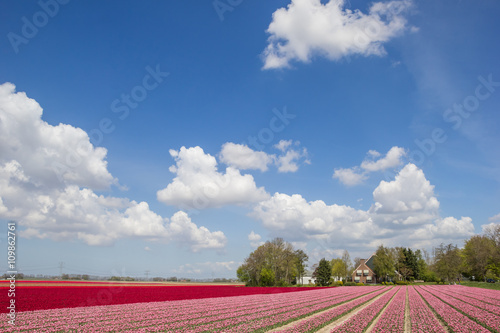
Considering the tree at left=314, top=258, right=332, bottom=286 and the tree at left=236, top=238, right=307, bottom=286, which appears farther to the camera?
the tree at left=314, top=258, right=332, bottom=286

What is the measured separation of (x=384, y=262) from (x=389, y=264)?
1764 millimetres

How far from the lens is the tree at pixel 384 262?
11525cm

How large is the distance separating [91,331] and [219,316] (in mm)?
9755

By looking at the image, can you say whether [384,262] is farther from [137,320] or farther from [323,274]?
[137,320]

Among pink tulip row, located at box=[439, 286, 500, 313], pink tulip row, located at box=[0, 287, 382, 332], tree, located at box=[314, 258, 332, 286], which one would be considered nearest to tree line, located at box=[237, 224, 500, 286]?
tree, located at box=[314, 258, 332, 286]

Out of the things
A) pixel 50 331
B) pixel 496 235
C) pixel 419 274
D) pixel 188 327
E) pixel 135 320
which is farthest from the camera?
pixel 419 274

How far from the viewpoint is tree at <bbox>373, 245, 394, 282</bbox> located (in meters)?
115

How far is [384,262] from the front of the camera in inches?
4564

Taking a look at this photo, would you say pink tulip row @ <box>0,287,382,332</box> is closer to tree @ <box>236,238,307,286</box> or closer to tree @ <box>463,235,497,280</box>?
tree @ <box>236,238,307,286</box>

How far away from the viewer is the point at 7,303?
25672 millimetres

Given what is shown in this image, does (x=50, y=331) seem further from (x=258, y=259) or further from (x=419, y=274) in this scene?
(x=419, y=274)

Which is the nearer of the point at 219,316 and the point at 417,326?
the point at 417,326

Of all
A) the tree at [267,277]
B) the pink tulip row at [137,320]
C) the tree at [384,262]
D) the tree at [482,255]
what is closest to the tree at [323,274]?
the tree at [267,277]

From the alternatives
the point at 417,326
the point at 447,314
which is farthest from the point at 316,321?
the point at 447,314
